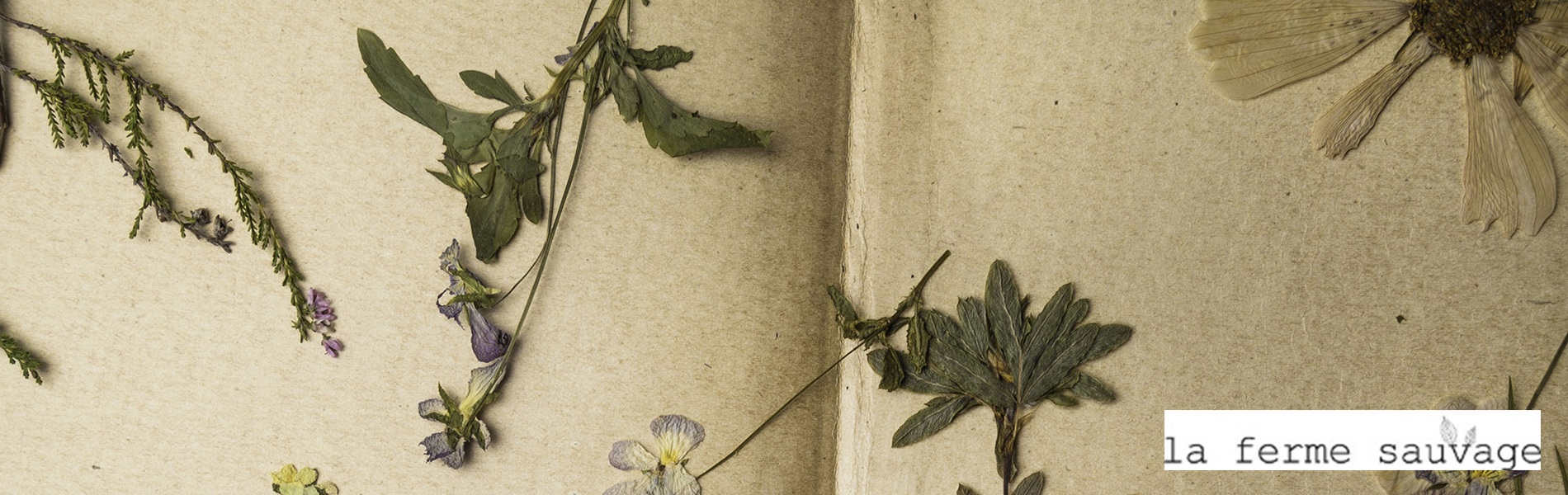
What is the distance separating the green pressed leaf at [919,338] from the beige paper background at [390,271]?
0.29 ft

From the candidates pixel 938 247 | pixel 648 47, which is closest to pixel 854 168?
pixel 938 247

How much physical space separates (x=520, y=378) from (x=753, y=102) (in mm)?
322

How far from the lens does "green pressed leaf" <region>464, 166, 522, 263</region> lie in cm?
56

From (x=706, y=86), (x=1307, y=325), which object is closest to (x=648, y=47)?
(x=706, y=86)

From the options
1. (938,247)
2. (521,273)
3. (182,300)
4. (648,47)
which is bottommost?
(182,300)

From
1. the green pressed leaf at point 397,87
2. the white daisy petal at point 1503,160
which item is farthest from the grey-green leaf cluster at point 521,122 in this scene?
the white daisy petal at point 1503,160

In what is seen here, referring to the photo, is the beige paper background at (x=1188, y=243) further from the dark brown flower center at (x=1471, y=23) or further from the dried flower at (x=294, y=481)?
the dried flower at (x=294, y=481)

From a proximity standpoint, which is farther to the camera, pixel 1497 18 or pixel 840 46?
pixel 840 46

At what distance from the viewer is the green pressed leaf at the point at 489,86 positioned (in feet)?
1.84

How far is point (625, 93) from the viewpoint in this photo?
0.57 m

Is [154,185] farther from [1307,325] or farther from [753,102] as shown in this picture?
[1307,325]

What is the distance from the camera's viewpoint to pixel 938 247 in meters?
0.57

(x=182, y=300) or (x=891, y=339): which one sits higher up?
(x=891, y=339)

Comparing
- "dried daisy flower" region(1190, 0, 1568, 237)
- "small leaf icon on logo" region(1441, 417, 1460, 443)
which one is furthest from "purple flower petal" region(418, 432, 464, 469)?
"small leaf icon on logo" region(1441, 417, 1460, 443)
